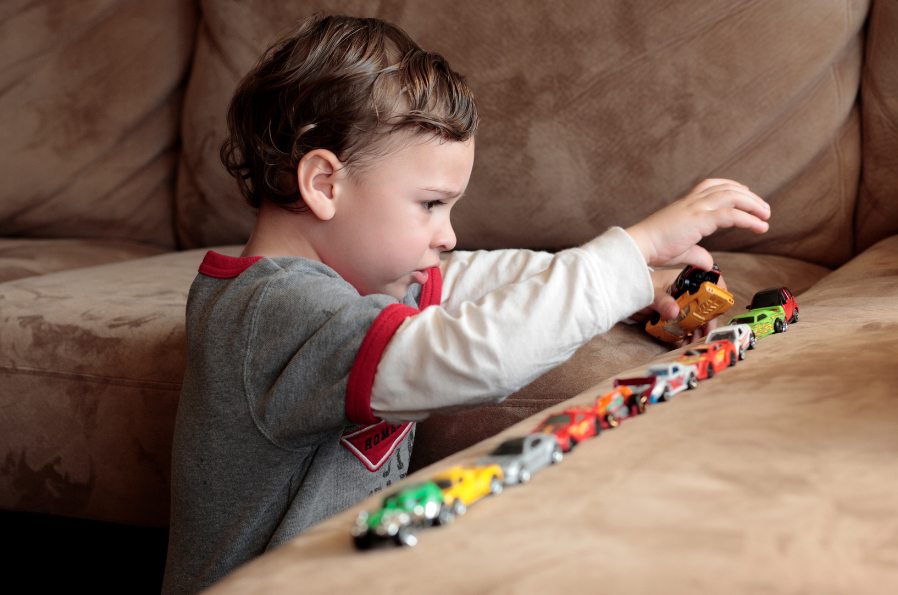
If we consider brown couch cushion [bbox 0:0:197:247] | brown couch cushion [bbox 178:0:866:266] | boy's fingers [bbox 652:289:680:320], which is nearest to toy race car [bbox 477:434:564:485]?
boy's fingers [bbox 652:289:680:320]

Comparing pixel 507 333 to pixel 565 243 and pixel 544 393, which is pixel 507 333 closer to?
pixel 544 393

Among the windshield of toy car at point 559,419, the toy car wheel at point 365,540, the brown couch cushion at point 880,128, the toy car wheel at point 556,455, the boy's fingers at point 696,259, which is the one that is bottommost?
the toy car wheel at point 365,540

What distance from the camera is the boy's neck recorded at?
78cm

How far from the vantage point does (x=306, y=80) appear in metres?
0.75

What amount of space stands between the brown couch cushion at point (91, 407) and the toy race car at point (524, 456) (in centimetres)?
65

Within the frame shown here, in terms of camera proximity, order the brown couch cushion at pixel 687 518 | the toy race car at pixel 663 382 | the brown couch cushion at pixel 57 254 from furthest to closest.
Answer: the brown couch cushion at pixel 57 254, the toy race car at pixel 663 382, the brown couch cushion at pixel 687 518

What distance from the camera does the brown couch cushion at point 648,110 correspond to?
1.19 metres

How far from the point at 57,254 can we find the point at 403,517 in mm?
1403

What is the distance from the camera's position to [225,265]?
74cm

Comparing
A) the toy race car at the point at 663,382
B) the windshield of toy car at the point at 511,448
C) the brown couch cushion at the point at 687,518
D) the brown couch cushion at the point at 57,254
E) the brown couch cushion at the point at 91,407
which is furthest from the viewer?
the brown couch cushion at the point at 57,254

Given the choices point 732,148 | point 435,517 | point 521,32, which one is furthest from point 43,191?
point 435,517

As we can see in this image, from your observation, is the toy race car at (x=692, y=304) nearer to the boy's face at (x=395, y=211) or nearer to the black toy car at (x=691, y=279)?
the black toy car at (x=691, y=279)

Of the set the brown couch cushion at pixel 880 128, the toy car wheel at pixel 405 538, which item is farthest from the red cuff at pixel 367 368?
the brown couch cushion at pixel 880 128

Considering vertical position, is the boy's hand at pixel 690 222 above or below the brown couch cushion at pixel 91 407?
above
